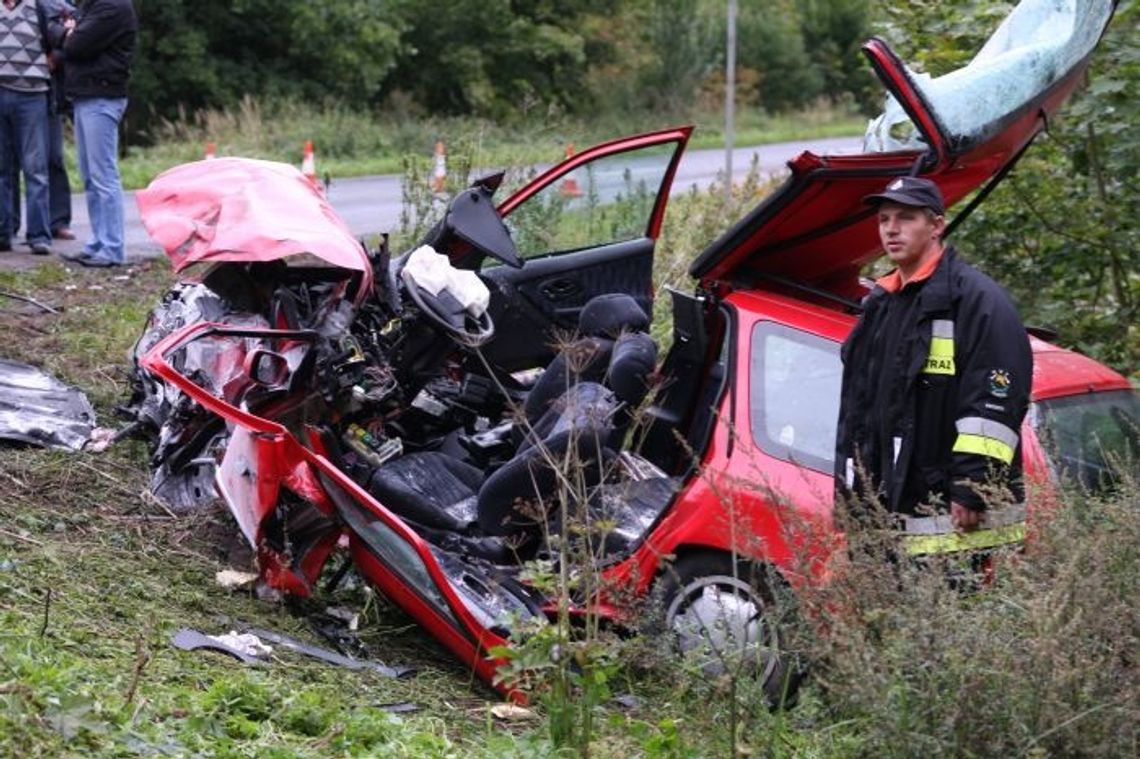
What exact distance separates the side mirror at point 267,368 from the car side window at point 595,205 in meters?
1.29

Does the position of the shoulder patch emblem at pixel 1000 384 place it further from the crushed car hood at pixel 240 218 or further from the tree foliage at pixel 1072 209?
the tree foliage at pixel 1072 209

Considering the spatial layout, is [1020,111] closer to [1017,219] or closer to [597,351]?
[597,351]

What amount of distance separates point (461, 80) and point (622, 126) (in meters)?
3.84

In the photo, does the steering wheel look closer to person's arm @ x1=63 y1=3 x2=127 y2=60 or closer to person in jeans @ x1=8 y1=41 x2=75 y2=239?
person's arm @ x1=63 y1=3 x2=127 y2=60

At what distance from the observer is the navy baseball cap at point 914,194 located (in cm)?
513

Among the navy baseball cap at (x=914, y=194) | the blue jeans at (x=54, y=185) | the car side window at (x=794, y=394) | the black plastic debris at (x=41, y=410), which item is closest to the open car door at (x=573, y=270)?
the car side window at (x=794, y=394)

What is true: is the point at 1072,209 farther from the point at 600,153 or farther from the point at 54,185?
the point at 54,185

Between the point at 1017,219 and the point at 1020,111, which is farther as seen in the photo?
the point at 1017,219

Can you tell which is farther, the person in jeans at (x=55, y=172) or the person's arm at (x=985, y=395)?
the person in jeans at (x=55, y=172)

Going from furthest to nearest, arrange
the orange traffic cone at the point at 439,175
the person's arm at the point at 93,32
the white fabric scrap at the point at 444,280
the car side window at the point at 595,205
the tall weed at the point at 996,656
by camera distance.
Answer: the person's arm at the point at 93,32, the orange traffic cone at the point at 439,175, the car side window at the point at 595,205, the white fabric scrap at the point at 444,280, the tall weed at the point at 996,656

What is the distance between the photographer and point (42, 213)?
438 inches

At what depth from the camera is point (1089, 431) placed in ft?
19.2

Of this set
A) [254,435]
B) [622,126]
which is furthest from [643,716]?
[622,126]

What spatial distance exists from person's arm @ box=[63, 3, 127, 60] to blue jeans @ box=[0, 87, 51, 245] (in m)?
0.45
